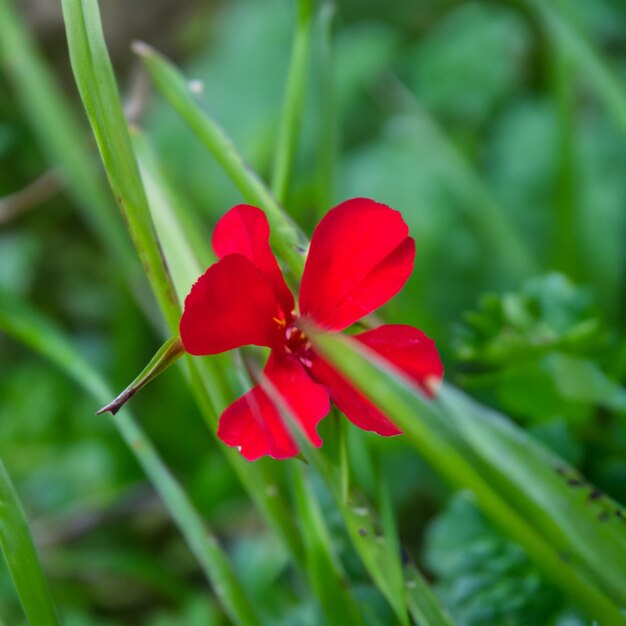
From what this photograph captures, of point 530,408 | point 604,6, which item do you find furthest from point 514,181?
point 530,408

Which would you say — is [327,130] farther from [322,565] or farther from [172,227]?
[322,565]

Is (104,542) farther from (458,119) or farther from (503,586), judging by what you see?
(458,119)

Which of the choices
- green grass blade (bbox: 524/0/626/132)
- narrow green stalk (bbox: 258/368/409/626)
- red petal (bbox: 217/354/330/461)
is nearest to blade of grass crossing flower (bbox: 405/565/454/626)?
narrow green stalk (bbox: 258/368/409/626)

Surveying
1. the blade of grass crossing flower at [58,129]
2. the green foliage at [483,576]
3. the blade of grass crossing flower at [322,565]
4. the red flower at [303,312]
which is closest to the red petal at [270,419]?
the red flower at [303,312]

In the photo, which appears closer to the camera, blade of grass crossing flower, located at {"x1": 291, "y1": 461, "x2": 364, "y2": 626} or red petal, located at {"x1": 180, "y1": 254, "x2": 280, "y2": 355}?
red petal, located at {"x1": 180, "y1": 254, "x2": 280, "y2": 355}

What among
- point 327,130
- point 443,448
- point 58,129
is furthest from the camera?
point 58,129

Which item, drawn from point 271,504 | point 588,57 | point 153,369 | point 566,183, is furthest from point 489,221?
point 153,369

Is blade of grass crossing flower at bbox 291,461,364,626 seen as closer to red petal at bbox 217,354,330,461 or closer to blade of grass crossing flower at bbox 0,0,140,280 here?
red petal at bbox 217,354,330,461
